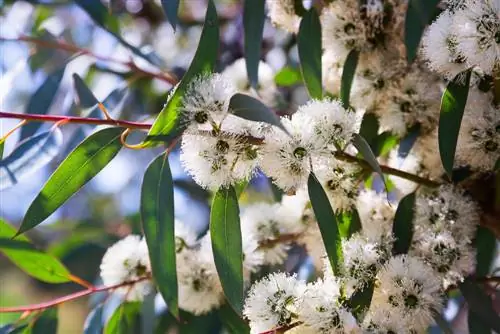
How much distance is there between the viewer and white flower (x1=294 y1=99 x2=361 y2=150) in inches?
44.1

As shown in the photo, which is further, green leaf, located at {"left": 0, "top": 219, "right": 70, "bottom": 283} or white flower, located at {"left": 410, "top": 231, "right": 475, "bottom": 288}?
green leaf, located at {"left": 0, "top": 219, "right": 70, "bottom": 283}

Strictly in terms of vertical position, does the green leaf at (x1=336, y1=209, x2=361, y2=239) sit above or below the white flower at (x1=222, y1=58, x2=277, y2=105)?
below

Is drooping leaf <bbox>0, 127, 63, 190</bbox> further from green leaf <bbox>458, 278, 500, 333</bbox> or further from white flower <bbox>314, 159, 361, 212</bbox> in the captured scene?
green leaf <bbox>458, 278, 500, 333</bbox>

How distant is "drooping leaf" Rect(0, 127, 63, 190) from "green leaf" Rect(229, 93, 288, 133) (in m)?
0.42

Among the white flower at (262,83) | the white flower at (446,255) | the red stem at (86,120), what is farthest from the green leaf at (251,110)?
the white flower at (262,83)

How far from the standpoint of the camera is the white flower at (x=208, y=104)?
106cm

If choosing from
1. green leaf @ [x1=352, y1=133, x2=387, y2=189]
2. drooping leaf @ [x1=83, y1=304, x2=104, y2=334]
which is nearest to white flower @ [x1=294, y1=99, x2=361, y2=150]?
green leaf @ [x1=352, y1=133, x2=387, y2=189]

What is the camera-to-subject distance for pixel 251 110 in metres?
1.05

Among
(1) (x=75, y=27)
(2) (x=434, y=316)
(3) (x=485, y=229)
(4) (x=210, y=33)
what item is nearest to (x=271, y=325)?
(2) (x=434, y=316)

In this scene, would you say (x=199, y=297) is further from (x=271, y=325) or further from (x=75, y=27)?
(x=75, y=27)

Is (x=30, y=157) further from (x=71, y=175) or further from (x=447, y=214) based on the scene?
(x=447, y=214)

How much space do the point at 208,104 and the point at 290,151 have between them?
4.9 inches

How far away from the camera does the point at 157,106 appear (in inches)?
93.9

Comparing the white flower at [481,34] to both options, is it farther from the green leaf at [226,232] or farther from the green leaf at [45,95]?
the green leaf at [45,95]
